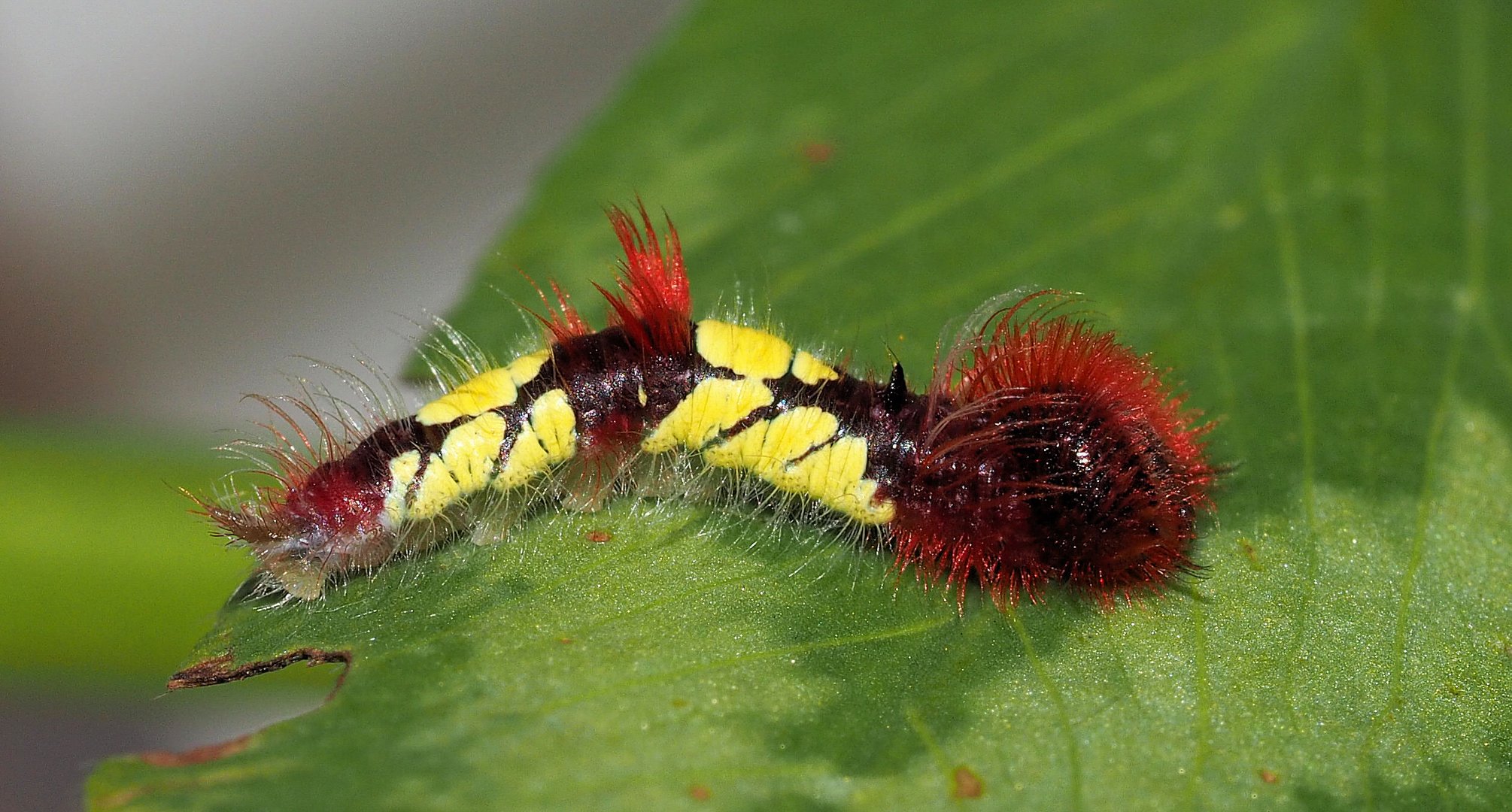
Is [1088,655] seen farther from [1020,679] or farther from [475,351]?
[475,351]

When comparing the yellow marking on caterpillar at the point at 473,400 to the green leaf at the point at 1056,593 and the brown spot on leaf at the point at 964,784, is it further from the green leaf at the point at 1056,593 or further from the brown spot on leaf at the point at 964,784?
the brown spot on leaf at the point at 964,784

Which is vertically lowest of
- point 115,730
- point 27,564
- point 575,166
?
point 115,730

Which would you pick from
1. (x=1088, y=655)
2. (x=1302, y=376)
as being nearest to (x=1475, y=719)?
(x=1088, y=655)

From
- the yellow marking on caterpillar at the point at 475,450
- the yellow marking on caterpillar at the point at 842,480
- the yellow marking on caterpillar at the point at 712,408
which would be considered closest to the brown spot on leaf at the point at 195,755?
the yellow marking on caterpillar at the point at 475,450

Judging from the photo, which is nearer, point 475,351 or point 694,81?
point 475,351

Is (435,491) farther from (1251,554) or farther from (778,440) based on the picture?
(1251,554)

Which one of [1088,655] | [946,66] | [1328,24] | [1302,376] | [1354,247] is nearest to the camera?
[1088,655]

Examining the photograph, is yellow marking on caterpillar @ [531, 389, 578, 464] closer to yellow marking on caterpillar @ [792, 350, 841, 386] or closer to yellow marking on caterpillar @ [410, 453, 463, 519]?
yellow marking on caterpillar @ [410, 453, 463, 519]
